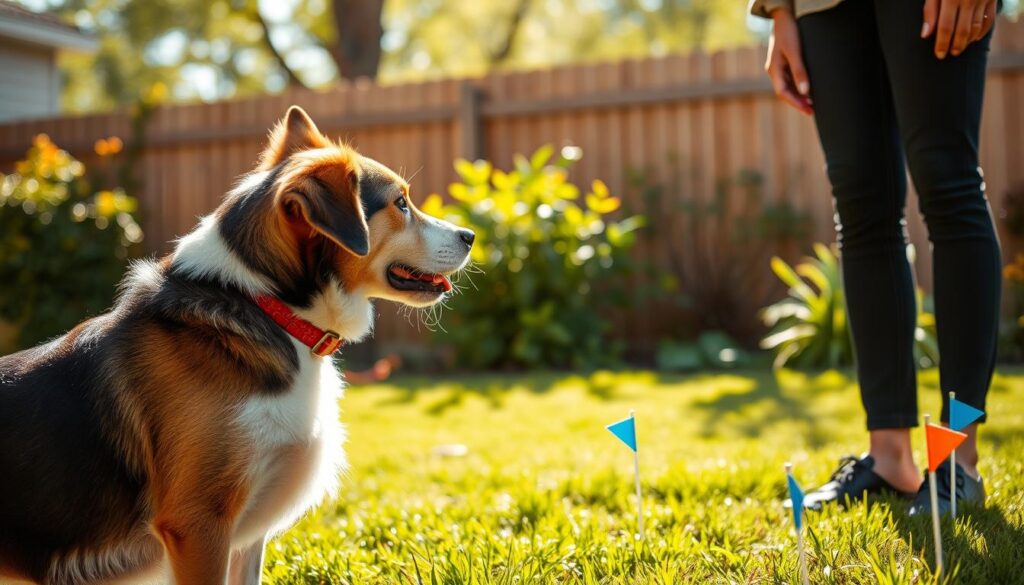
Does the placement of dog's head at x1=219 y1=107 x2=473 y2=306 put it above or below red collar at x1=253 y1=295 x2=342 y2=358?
above

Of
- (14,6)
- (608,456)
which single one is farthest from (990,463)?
(14,6)

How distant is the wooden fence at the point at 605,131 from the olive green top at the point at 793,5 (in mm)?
4456

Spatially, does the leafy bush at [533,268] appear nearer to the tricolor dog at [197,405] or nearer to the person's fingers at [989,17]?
the person's fingers at [989,17]

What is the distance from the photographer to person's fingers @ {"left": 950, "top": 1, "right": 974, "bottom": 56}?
2387 mm

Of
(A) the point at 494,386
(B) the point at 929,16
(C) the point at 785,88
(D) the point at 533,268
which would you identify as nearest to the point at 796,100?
(C) the point at 785,88

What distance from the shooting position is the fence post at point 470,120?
27.6 ft

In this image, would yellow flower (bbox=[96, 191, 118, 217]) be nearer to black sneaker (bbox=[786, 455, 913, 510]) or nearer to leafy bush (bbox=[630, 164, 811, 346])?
leafy bush (bbox=[630, 164, 811, 346])

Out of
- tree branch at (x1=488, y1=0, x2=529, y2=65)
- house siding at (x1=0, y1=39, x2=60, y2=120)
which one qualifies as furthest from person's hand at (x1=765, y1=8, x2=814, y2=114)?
tree branch at (x1=488, y1=0, x2=529, y2=65)

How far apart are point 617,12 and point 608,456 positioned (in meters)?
22.6

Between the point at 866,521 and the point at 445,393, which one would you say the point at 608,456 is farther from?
the point at 445,393

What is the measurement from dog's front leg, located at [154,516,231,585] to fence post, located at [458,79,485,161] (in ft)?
21.9

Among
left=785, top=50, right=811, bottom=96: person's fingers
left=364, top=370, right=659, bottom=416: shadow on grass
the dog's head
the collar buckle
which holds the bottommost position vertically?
left=364, top=370, right=659, bottom=416: shadow on grass

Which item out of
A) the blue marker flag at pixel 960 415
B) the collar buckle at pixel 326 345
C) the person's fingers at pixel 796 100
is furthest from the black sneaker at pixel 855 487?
the collar buckle at pixel 326 345

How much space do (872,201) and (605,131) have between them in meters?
5.49
